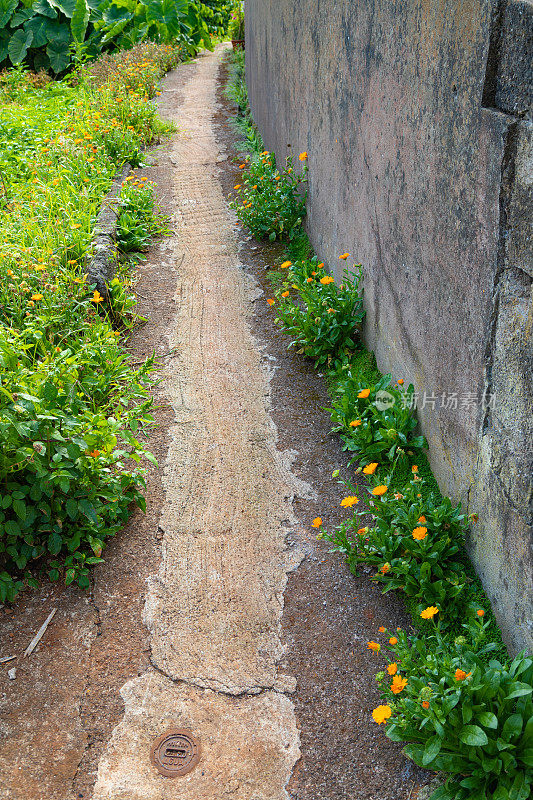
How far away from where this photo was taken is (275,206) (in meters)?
5.24

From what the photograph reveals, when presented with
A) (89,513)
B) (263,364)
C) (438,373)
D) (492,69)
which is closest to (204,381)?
(263,364)

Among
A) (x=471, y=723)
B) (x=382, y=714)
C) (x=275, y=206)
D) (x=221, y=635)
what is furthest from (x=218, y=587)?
(x=275, y=206)

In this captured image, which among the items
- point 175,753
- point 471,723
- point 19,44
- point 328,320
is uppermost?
point 19,44

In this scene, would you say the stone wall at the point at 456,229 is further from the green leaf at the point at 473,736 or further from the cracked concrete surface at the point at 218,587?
the cracked concrete surface at the point at 218,587

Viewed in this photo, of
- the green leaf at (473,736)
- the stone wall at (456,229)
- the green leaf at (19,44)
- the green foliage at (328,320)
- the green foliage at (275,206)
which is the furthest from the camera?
the green leaf at (19,44)

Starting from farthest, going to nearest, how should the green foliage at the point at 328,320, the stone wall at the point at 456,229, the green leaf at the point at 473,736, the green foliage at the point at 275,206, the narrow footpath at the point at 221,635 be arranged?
the green foliage at the point at 275,206
the green foliage at the point at 328,320
the narrow footpath at the point at 221,635
the stone wall at the point at 456,229
the green leaf at the point at 473,736

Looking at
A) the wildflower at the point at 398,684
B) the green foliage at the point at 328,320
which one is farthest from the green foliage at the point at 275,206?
the wildflower at the point at 398,684

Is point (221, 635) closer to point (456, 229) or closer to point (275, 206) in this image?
point (456, 229)

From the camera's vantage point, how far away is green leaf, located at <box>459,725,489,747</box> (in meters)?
1.79

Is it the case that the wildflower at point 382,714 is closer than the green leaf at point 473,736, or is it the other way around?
the green leaf at point 473,736

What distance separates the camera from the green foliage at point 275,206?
17.1 ft

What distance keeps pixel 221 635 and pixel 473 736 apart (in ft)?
3.31

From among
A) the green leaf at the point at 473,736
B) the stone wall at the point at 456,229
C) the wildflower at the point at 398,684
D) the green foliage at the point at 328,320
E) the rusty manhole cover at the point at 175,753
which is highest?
the stone wall at the point at 456,229

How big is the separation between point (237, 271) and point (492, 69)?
130 inches
